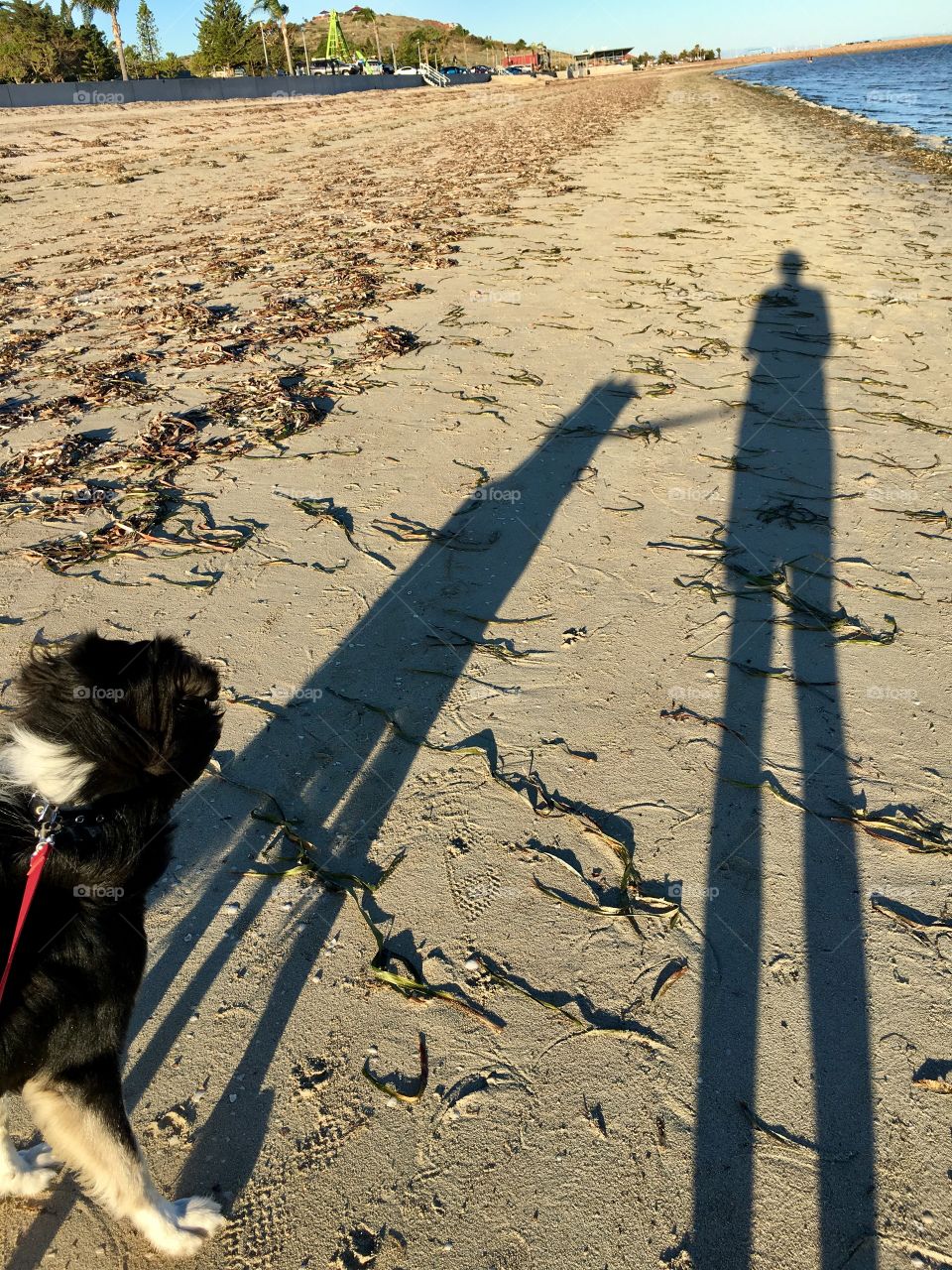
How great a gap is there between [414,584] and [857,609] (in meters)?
2.47

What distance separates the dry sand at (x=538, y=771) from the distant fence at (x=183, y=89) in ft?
125

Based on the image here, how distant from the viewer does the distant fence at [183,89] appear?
37875mm

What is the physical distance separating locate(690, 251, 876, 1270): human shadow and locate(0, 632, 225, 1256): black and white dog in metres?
1.36

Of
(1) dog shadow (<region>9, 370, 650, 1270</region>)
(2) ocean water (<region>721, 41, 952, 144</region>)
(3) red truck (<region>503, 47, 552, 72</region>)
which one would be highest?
(3) red truck (<region>503, 47, 552, 72</region>)

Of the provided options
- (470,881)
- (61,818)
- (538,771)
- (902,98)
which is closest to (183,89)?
(902,98)

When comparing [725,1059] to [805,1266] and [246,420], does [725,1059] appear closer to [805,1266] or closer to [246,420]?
[805,1266]

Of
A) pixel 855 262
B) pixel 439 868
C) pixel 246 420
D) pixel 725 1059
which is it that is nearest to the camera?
pixel 725 1059

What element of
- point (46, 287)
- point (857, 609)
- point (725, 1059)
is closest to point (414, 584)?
point (857, 609)

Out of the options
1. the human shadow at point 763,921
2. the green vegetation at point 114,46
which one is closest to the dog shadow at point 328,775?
the human shadow at point 763,921

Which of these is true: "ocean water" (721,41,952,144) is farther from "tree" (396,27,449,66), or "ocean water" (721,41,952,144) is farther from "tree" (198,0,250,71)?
"tree" (396,27,449,66)

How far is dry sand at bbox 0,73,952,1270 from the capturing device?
220 cm

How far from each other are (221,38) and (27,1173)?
82662 millimetres

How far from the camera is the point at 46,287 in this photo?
10609 millimetres

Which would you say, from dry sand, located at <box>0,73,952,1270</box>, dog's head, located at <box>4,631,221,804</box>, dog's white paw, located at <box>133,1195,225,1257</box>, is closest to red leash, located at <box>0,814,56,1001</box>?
dog's head, located at <box>4,631,221,804</box>
